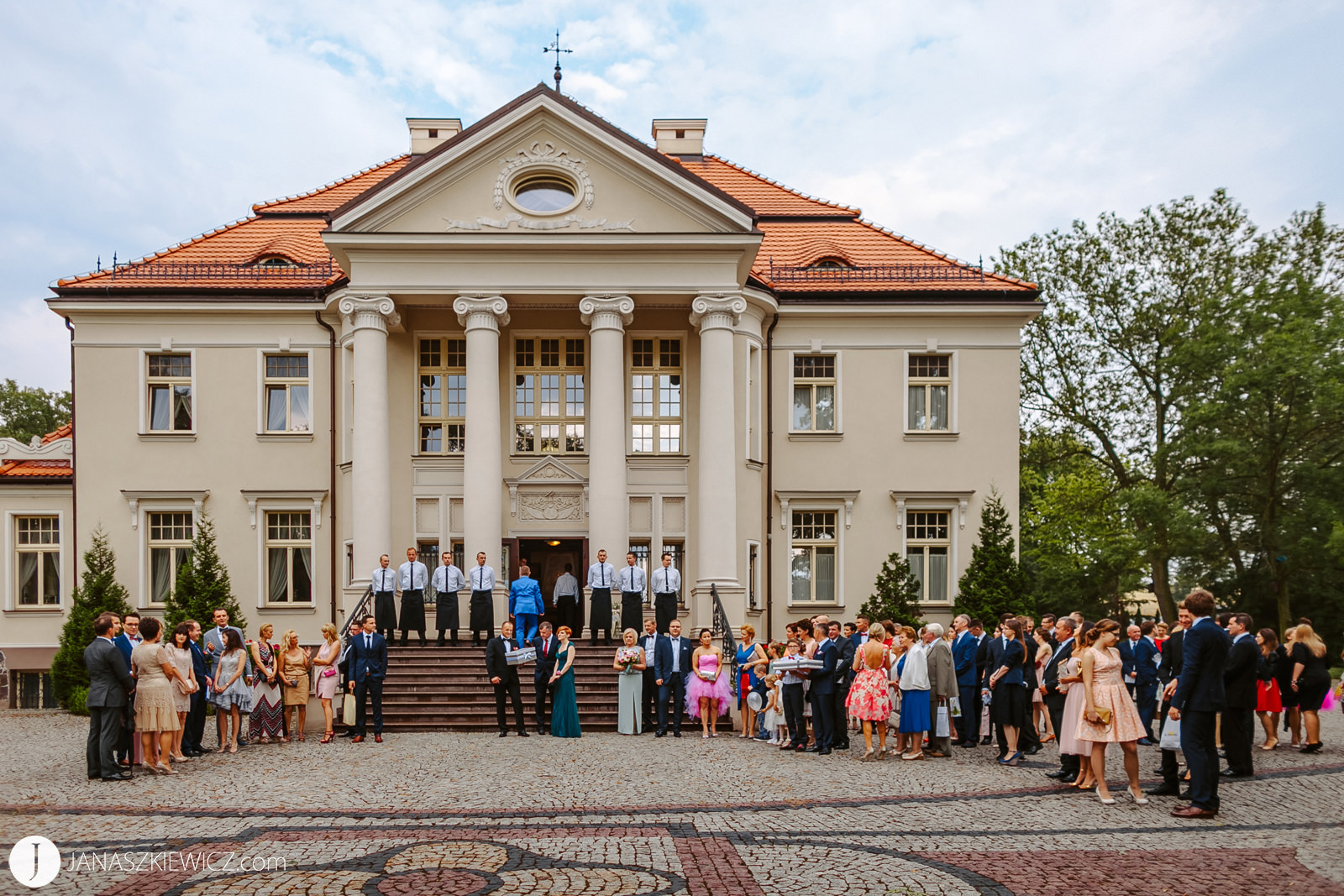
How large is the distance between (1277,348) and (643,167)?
1823 centimetres

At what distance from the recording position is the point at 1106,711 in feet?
33.7

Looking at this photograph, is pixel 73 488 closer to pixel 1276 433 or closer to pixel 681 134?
pixel 681 134

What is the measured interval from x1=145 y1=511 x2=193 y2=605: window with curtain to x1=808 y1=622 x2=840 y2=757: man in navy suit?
15.9 meters

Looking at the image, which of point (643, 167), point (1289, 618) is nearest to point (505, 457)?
point (643, 167)

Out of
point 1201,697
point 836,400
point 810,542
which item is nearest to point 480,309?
point 836,400

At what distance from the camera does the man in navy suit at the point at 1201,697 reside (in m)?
9.84

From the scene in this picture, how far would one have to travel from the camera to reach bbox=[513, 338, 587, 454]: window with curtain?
23.9 meters

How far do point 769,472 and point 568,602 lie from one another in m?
5.56

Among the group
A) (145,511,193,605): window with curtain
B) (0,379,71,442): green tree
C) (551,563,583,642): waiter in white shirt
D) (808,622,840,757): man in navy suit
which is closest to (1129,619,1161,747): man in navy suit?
(808,622,840,757): man in navy suit

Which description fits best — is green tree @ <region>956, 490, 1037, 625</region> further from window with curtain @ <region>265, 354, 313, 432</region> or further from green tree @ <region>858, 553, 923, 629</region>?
window with curtain @ <region>265, 354, 313, 432</region>

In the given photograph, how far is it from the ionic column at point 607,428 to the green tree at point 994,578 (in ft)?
24.0

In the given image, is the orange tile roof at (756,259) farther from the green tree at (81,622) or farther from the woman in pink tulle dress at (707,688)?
the woman in pink tulle dress at (707,688)

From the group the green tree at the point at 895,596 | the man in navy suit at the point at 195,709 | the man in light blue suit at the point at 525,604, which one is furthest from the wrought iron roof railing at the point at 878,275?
the man in navy suit at the point at 195,709

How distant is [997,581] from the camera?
23.3 meters
